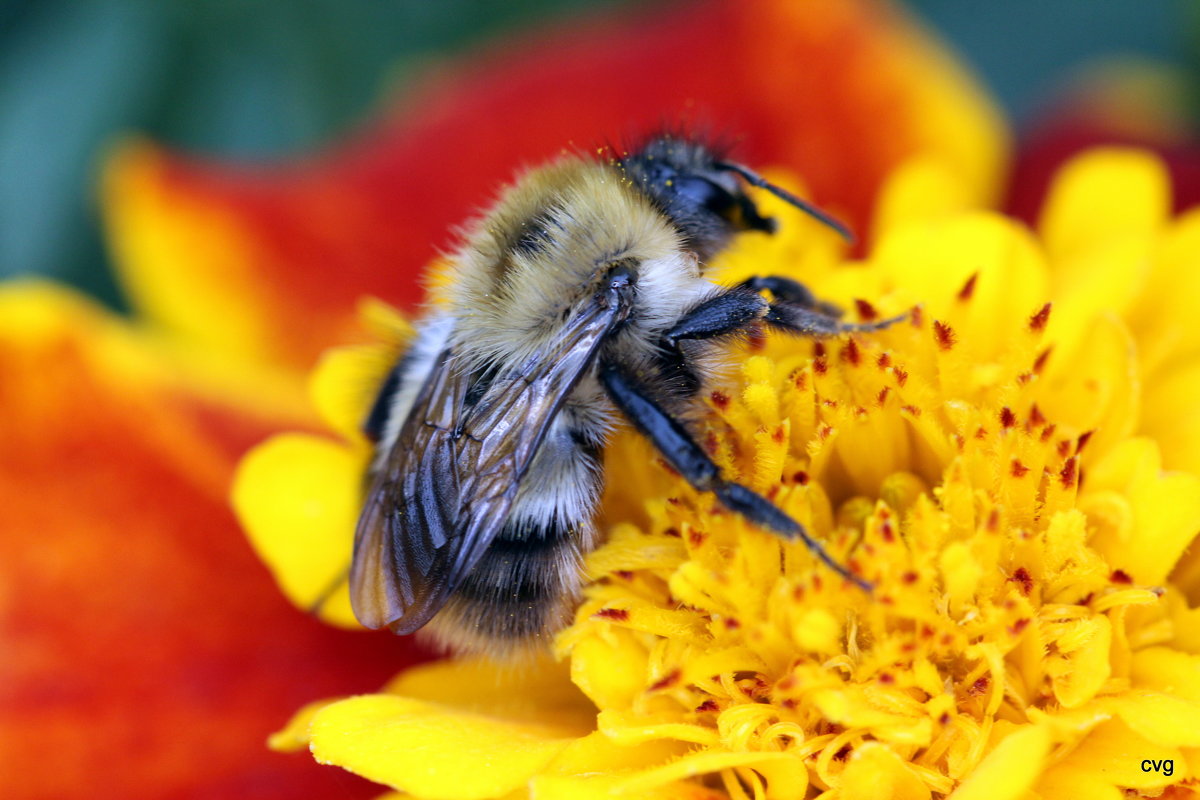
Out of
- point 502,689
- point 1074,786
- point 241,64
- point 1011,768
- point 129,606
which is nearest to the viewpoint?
point 1011,768

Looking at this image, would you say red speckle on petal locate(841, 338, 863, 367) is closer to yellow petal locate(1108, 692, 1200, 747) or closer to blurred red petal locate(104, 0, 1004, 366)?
yellow petal locate(1108, 692, 1200, 747)

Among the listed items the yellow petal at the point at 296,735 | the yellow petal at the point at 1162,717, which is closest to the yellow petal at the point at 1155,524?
the yellow petal at the point at 1162,717

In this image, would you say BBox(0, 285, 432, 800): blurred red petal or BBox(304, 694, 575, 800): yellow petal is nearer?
BBox(304, 694, 575, 800): yellow petal

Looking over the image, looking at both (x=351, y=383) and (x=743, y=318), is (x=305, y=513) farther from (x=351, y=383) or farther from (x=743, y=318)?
(x=743, y=318)

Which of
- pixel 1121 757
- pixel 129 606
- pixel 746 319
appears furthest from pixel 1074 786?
pixel 129 606

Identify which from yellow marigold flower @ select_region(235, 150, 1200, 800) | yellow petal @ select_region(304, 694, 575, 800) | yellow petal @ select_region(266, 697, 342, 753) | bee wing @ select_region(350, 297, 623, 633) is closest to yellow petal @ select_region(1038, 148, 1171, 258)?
yellow marigold flower @ select_region(235, 150, 1200, 800)

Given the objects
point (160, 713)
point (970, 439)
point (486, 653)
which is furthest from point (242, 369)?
point (970, 439)
